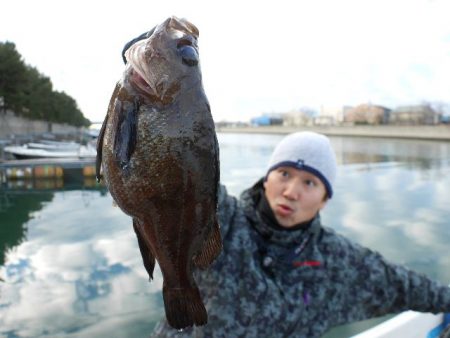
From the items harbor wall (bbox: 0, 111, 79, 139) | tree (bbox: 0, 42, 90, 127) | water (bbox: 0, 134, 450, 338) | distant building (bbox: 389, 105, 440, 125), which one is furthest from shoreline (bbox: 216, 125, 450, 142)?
water (bbox: 0, 134, 450, 338)

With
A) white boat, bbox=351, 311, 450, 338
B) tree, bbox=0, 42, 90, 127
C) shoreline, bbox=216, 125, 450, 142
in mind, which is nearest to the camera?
white boat, bbox=351, 311, 450, 338

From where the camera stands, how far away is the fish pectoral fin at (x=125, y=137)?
1.05m

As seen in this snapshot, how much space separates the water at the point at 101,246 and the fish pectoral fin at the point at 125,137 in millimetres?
4944

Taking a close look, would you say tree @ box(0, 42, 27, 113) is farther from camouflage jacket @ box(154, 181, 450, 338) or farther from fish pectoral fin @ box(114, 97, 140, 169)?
fish pectoral fin @ box(114, 97, 140, 169)

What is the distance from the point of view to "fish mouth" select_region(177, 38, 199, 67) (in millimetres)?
1153

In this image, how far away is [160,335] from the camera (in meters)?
2.33

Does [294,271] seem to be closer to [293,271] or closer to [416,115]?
[293,271]

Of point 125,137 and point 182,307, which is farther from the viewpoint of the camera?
point 182,307

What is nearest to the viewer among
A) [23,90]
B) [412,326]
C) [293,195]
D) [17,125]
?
[293,195]

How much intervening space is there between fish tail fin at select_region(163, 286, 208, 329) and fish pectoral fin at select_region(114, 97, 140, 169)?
0.42 m

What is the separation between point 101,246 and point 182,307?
8.39m

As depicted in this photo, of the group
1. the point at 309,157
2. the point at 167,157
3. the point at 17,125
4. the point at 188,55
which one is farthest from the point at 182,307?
the point at 17,125

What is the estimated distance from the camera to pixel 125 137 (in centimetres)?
105

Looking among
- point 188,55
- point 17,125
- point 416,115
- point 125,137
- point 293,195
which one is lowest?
point 293,195
